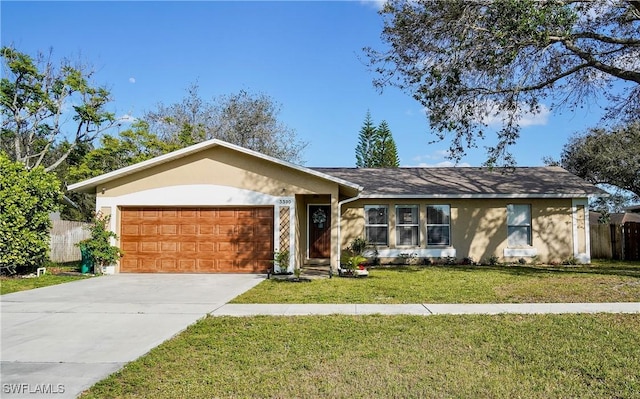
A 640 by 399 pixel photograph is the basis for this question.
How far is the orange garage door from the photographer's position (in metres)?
14.6

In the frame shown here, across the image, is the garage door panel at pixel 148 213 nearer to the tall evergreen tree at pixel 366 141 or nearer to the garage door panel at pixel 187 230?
the garage door panel at pixel 187 230

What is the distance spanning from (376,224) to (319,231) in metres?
2.28

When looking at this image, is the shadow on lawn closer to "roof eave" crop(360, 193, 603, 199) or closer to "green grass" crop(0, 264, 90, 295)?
"roof eave" crop(360, 193, 603, 199)

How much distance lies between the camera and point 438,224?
17.6m

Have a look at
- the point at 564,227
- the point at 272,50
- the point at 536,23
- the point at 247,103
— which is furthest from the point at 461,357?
the point at 247,103

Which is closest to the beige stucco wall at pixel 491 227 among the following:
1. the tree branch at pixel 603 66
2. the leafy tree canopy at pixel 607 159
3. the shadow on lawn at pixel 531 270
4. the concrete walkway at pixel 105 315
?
the shadow on lawn at pixel 531 270

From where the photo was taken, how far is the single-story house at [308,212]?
14.5m

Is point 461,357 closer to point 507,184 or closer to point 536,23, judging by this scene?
point 536,23

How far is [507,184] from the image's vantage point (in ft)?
60.4

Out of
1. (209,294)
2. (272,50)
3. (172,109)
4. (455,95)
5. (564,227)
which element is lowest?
(209,294)

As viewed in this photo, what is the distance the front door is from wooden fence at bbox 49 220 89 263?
32.4 ft

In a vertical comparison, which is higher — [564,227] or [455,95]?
[455,95]

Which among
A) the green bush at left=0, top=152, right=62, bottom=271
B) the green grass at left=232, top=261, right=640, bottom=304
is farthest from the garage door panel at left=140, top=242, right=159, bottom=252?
the green grass at left=232, top=261, right=640, bottom=304

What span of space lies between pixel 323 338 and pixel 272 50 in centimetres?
1175
